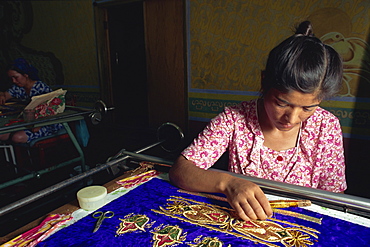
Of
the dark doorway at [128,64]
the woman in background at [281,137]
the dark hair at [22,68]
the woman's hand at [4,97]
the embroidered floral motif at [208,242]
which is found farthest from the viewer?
the dark doorway at [128,64]

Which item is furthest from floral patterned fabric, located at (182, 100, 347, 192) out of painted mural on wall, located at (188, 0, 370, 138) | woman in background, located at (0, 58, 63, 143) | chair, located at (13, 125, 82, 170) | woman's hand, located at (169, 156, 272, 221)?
woman in background, located at (0, 58, 63, 143)

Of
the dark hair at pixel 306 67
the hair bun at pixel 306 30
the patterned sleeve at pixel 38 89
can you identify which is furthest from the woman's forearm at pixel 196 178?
the patterned sleeve at pixel 38 89

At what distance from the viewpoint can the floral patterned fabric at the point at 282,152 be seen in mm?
1216

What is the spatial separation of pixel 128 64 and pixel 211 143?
5070 mm

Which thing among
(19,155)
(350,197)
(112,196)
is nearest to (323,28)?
(350,197)

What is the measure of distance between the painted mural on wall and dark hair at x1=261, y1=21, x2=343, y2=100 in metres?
2.06

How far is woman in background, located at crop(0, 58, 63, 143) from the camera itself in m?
3.15

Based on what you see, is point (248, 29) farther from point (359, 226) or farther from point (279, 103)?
point (359, 226)

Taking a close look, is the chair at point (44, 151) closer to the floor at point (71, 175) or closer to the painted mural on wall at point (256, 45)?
the floor at point (71, 175)

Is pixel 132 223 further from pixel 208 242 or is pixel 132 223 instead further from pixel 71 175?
pixel 71 175

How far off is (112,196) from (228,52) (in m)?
3.47

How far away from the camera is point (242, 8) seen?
12.5 feet

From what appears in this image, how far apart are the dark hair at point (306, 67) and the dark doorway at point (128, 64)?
4.92 m

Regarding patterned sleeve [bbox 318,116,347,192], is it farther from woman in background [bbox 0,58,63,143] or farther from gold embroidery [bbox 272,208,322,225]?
woman in background [bbox 0,58,63,143]
